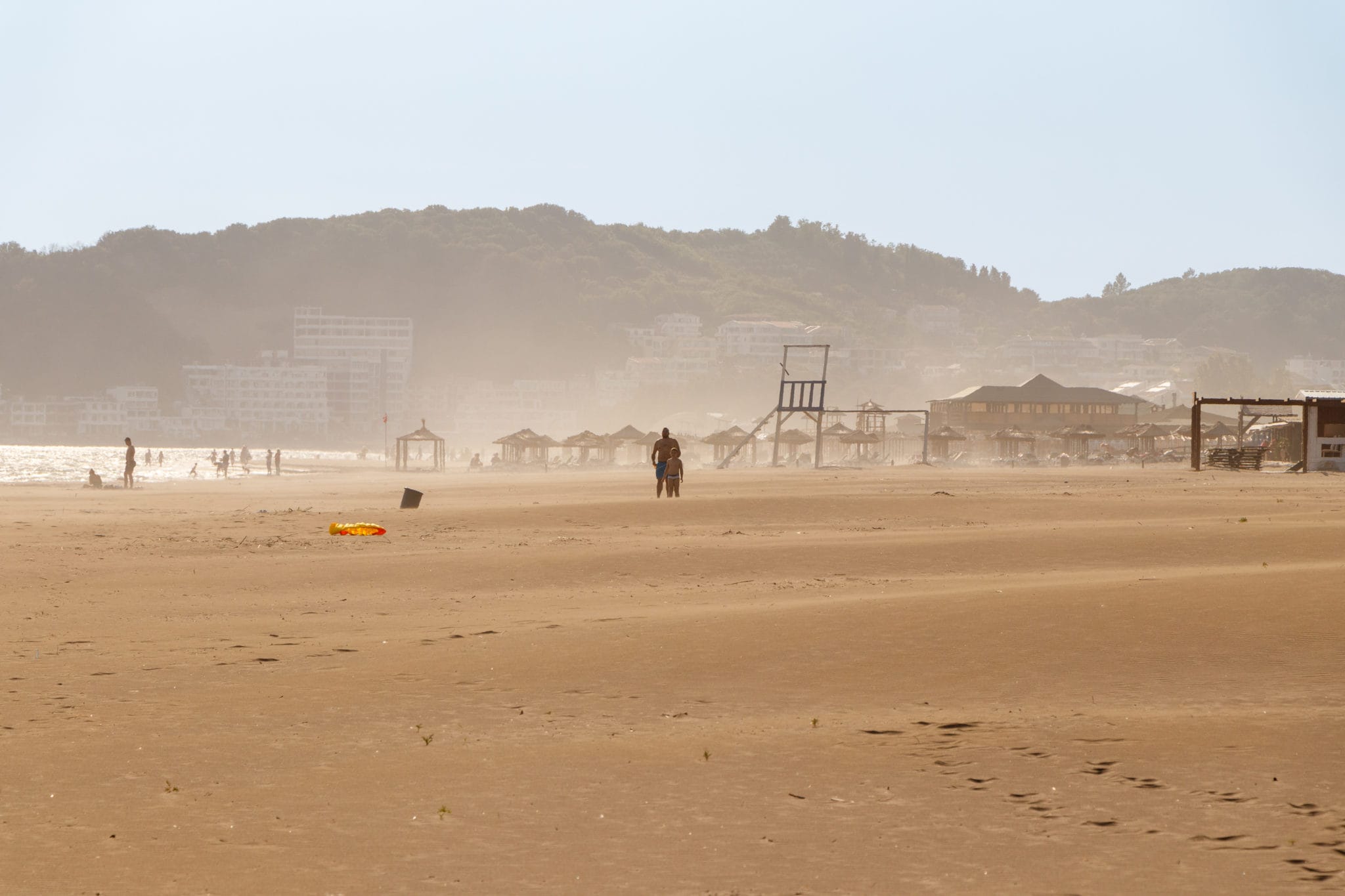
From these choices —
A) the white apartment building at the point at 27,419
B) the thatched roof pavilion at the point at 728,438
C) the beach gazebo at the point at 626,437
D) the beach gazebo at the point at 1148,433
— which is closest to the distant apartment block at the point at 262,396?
the white apartment building at the point at 27,419

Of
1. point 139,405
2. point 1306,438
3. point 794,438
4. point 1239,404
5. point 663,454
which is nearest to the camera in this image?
point 663,454

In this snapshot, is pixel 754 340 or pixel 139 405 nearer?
pixel 139 405

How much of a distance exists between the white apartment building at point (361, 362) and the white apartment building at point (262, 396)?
2.51 metres

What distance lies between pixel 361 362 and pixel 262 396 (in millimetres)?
14618

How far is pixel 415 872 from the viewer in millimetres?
4379

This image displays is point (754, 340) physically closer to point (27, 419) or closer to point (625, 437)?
point (27, 419)

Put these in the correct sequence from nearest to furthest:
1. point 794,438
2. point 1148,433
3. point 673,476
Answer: point 673,476 < point 1148,433 < point 794,438

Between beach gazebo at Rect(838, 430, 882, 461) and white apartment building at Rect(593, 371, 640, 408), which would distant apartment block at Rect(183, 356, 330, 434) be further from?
beach gazebo at Rect(838, 430, 882, 461)

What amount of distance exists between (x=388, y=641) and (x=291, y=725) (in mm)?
2400

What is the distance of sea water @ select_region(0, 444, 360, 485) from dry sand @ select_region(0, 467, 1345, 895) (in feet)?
141

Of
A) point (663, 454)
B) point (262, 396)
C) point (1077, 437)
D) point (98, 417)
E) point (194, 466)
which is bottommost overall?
point (194, 466)

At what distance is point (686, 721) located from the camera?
653 cm

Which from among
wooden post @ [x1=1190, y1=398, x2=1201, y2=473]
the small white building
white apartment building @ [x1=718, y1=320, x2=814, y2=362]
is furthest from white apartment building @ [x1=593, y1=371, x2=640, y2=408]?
the small white building

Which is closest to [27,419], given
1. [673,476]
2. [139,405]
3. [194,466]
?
[139,405]
